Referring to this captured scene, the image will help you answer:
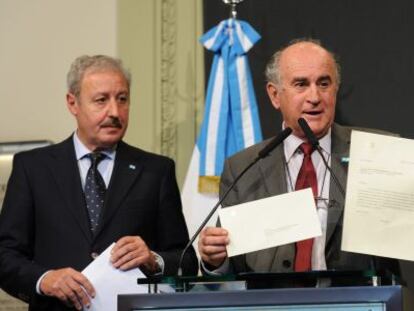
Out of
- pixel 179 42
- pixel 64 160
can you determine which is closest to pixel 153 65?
pixel 179 42

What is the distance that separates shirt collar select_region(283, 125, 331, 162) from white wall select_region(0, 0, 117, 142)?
1.86m

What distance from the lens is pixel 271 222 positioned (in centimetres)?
254

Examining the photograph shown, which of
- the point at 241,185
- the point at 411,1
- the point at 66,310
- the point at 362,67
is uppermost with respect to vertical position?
the point at 411,1

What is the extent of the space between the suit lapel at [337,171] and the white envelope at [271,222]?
326 millimetres

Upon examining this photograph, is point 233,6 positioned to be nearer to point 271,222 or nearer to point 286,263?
point 286,263

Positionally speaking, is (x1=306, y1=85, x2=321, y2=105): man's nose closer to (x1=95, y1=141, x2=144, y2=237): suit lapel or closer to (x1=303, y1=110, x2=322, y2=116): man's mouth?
(x1=303, y1=110, x2=322, y2=116): man's mouth

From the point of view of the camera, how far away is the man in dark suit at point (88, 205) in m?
3.22

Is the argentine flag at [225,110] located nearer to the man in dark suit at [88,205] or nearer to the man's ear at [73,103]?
the man in dark suit at [88,205]

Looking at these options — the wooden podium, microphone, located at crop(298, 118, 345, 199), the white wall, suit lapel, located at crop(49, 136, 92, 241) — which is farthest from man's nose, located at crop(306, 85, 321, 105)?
the white wall

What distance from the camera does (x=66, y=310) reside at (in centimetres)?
322

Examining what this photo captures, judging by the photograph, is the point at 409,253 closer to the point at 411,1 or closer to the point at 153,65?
the point at 411,1

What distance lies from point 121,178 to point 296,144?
70 centimetres

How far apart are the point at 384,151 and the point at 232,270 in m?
0.78

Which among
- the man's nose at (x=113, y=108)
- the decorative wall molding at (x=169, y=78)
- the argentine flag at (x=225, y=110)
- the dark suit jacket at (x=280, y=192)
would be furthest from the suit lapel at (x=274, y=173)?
the decorative wall molding at (x=169, y=78)
